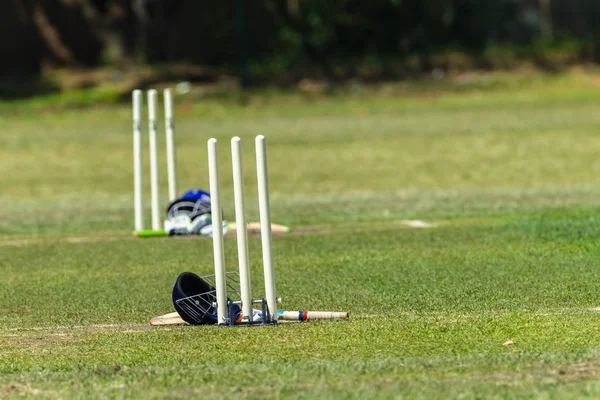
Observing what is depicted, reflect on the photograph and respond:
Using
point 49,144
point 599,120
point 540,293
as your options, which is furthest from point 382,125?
point 540,293

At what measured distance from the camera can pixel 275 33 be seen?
39188 millimetres

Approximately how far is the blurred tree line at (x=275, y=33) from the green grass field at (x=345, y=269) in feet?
37.5

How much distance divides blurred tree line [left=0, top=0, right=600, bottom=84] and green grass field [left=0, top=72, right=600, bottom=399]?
11424 mm

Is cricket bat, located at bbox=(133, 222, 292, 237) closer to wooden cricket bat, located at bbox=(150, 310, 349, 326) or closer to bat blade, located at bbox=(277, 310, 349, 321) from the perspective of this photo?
wooden cricket bat, located at bbox=(150, 310, 349, 326)

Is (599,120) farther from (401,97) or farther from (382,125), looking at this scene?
(401,97)

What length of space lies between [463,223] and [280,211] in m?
3.36

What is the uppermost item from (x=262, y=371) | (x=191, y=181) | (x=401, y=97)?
(x=401, y=97)

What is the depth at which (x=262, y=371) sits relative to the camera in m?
6.41

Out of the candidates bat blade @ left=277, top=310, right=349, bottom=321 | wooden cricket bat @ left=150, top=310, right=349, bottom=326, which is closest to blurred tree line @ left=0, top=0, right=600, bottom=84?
wooden cricket bat @ left=150, top=310, right=349, bottom=326

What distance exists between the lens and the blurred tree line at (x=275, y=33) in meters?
37.9

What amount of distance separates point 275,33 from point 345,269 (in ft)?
96.1

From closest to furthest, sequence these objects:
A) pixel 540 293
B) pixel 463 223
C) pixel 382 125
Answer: pixel 540 293
pixel 463 223
pixel 382 125

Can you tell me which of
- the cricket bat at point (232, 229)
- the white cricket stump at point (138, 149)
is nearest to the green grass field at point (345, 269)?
the cricket bat at point (232, 229)

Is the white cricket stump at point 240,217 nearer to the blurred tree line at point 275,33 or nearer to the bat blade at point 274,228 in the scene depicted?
the bat blade at point 274,228
